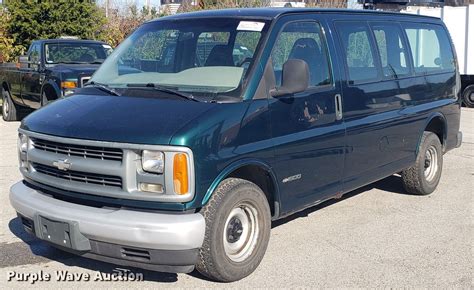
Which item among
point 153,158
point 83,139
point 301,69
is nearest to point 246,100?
point 301,69

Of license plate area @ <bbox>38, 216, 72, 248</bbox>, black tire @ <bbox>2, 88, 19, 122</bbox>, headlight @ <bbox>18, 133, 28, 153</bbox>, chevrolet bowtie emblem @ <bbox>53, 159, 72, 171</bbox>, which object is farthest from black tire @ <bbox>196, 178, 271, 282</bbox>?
black tire @ <bbox>2, 88, 19, 122</bbox>

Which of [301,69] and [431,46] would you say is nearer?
[301,69]

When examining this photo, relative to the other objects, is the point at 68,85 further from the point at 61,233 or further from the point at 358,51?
the point at 61,233

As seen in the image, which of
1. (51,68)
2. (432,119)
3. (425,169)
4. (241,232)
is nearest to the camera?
(241,232)

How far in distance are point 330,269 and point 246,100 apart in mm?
1547

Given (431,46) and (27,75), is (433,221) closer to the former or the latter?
(431,46)

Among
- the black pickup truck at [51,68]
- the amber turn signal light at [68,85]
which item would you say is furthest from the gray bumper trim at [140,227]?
the black pickup truck at [51,68]

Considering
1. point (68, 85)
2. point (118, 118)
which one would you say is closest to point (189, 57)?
point (118, 118)

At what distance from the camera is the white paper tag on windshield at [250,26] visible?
503 centimetres

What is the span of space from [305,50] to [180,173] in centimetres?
193

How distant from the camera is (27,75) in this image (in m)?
12.5

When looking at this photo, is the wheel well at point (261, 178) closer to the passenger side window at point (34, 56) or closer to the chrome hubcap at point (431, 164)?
the chrome hubcap at point (431, 164)

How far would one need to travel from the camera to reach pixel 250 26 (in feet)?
16.6

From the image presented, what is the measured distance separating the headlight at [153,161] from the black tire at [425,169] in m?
3.98
